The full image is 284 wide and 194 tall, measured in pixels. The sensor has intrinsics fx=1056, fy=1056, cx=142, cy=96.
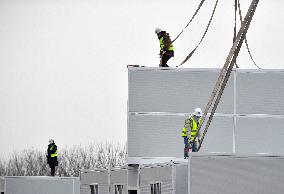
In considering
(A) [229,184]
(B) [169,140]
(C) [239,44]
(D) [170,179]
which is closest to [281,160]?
(A) [229,184]

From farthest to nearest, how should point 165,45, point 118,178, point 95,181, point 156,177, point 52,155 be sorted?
point 52,155
point 95,181
point 118,178
point 165,45
point 156,177

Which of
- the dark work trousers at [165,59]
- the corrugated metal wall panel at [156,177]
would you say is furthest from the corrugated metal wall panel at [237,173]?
the dark work trousers at [165,59]

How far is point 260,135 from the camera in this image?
40.1m

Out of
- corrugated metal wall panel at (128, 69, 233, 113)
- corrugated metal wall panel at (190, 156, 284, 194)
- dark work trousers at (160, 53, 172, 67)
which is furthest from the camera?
dark work trousers at (160, 53, 172, 67)

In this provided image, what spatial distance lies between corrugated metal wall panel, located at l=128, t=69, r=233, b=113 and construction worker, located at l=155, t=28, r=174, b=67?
2.04ft

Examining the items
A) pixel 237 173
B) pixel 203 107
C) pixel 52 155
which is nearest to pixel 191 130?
pixel 203 107

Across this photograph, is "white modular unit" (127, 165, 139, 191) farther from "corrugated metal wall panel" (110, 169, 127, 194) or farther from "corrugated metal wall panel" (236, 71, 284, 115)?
"corrugated metal wall panel" (236, 71, 284, 115)

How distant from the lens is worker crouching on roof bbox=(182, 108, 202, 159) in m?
35.5

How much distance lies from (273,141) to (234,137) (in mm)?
1493

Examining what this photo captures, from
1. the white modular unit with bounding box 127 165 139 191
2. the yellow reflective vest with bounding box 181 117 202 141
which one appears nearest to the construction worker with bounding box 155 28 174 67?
the white modular unit with bounding box 127 165 139 191

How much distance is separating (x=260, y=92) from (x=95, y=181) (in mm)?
9150

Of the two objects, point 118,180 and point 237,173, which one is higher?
point 237,173

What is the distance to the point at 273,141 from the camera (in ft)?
131

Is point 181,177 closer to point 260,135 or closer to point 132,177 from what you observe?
point 132,177
